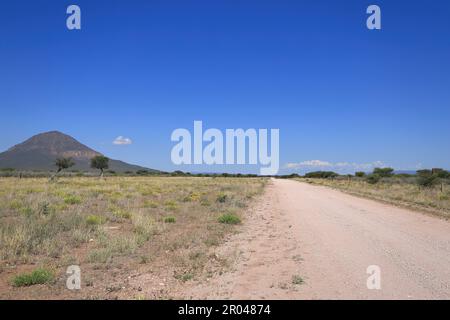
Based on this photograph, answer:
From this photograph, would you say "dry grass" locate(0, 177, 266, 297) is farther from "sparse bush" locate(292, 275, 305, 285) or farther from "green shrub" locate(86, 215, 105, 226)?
"sparse bush" locate(292, 275, 305, 285)

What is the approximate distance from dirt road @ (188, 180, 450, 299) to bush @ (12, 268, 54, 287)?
2.80 meters

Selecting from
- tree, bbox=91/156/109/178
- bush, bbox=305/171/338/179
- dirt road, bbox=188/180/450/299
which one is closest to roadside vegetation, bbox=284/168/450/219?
dirt road, bbox=188/180/450/299

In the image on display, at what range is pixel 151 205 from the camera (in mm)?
19203

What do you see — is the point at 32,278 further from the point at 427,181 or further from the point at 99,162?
the point at 99,162

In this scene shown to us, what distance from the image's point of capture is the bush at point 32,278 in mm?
6559

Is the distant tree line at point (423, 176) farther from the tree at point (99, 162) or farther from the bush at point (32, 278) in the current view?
the tree at point (99, 162)

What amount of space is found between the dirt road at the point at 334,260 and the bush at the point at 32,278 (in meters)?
2.80

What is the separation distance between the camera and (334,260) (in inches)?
312

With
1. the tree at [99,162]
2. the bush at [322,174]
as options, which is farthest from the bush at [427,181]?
the bush at [322,174]

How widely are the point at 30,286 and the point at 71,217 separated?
272 inches

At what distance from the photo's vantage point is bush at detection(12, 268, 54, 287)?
6559 millimetres
